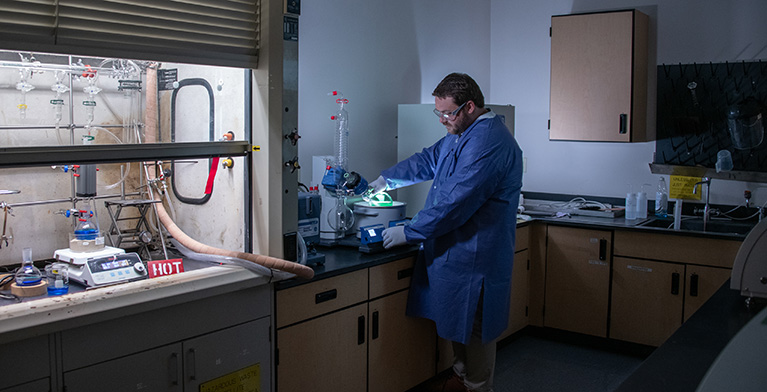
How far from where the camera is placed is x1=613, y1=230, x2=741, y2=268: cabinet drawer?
3574 millimetres

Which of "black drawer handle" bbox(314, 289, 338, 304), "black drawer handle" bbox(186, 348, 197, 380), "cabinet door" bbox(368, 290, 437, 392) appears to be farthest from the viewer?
"cabinet door" bbox(368, 290, 437, 392)

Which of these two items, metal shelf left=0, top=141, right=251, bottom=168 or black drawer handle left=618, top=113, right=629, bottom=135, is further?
black drawer handle left=618, top=113, right=629, bottom=135

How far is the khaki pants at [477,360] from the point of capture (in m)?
2.98

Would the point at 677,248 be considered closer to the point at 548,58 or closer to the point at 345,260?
the point at 548,58

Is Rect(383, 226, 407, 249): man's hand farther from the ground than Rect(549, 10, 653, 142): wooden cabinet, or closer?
closer

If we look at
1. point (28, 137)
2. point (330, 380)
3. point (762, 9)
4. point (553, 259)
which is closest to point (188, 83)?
point (28, 137)

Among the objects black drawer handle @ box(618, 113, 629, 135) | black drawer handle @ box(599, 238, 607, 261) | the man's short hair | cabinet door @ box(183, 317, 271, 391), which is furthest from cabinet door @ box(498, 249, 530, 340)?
cabinet door @ box(183, 317, 271, 391)

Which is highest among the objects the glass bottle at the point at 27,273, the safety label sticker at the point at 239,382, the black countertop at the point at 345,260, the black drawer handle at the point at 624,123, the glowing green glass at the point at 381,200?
the black drawer handle at the point at 624,123

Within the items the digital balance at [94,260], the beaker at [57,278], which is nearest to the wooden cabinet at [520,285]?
the digital balance at [94,260]

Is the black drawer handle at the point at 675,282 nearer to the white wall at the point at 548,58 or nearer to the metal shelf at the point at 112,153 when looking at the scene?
the white wall at the point at 548,58

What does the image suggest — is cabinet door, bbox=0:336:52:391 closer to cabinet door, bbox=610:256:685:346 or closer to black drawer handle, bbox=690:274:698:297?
cabinet door, bbox=610:256:685:346

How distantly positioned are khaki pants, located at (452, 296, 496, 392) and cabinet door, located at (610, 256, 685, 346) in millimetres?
1214

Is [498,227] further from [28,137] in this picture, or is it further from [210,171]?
[28,137]

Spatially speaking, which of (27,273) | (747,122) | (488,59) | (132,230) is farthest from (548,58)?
(27,273)
